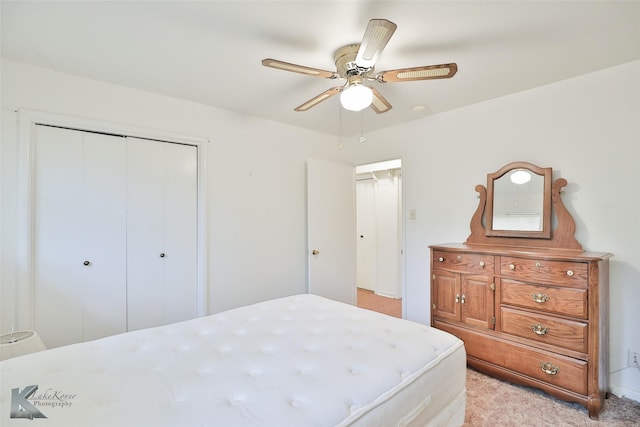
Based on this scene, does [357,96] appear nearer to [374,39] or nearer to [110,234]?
[374,39]

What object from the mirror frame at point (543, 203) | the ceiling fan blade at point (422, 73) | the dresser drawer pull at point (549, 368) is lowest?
the dresser drawer pull at point (549, 368)

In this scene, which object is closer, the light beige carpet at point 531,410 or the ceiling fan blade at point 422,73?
the ceiling fan blade at point 422,73

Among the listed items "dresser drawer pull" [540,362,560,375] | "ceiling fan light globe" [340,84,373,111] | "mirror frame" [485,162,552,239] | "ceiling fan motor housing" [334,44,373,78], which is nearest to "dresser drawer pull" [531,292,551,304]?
"dresser drawer pull" [540,362,560,375]

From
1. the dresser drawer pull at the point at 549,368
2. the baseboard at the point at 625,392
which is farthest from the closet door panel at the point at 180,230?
the baseboard at the point at 625,392

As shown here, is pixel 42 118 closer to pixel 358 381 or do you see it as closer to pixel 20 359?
pixel 20 359

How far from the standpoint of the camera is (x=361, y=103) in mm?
1817

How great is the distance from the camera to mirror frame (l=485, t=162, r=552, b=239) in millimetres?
2363

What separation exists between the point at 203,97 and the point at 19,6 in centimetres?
126

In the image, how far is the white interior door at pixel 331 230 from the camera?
139 inches

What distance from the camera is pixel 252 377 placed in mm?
1180

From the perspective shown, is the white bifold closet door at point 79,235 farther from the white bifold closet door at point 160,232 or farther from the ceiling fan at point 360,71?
the ceiling fan at point 360,71

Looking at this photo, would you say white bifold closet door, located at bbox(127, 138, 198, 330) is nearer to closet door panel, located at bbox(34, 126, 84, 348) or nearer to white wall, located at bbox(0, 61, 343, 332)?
white wall, located at bbox(0, 61, 343, 332)

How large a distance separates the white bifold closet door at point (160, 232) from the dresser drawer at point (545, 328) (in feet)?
8.83

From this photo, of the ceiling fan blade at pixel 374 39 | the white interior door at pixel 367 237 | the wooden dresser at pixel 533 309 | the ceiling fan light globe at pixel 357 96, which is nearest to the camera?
the ceiling fan blade at pixel 374 39
